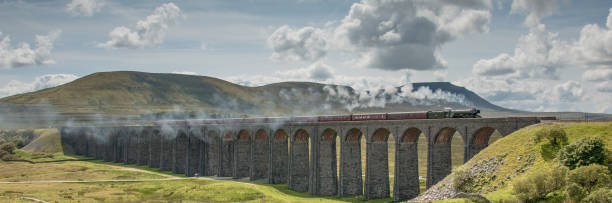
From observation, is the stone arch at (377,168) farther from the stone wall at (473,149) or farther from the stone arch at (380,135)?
the stone wall at (473,149)

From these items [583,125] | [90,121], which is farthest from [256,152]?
[90,121]

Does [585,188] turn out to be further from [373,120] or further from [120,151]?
[120,151]

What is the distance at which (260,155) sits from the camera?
79.9 meters

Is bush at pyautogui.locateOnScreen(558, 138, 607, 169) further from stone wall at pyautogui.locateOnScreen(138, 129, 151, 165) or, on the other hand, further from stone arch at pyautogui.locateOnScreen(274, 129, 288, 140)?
stone wall at pyautogui.locateOnScreen(138, 129, 151, 165)

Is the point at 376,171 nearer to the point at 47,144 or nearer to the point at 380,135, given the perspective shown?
the point at 380,135

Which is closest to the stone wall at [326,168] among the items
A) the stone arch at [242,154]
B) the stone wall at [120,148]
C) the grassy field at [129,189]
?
the grassy field at [129,189]

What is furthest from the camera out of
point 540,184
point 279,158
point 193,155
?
point 193,155

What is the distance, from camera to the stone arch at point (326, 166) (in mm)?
66206

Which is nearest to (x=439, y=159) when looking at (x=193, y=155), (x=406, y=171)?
(x=406, y=171)

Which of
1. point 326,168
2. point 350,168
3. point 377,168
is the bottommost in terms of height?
point 326,168

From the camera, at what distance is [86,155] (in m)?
128

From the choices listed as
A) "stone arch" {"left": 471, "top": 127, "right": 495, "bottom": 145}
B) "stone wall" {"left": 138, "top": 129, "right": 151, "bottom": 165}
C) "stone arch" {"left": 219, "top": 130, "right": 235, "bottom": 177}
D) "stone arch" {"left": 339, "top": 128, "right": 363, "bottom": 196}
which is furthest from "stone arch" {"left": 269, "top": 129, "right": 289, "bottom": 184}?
"stone wall" {"left": 138, "top": 129, "right": 151, "bottom": 165}

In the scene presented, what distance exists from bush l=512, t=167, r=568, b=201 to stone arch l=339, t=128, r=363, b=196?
102 ft

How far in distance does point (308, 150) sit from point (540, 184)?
1742 inches
